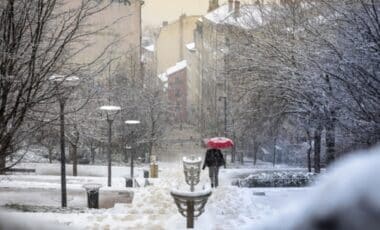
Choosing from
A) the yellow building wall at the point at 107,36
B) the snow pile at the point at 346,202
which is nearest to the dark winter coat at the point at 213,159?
the yellow building wall at the point at 107,36

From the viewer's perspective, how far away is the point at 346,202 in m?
0.60

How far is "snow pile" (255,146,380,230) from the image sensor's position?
0.58m

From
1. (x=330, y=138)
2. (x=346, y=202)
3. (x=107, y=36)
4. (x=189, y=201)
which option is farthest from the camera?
(x=330, y=138)

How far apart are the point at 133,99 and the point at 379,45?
1025 inches

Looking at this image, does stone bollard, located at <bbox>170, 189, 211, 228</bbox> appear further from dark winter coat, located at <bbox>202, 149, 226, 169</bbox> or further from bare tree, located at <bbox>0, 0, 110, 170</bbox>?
dark winter coat, located at <bbox>202, 149, 226, 169</bbox>

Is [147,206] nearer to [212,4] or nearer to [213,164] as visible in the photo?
[213,164]

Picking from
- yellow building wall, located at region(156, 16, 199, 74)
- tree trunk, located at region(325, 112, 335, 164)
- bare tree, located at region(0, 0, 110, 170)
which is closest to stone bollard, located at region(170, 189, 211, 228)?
bare tree, located at region(0, 0, 110, 170)

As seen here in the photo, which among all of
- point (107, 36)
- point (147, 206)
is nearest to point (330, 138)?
point (147, 206)

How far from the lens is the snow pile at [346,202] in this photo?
580 millimetres

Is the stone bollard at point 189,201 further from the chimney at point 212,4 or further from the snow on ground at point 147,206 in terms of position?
the chimney at point 212,4

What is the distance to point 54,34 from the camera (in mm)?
6156

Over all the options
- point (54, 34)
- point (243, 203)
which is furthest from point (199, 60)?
point (54, 34)

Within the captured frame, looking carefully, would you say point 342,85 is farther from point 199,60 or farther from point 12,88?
point 199,60

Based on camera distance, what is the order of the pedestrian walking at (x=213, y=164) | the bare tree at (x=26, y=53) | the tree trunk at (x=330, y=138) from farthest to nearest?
the pedestrian walking at (x=213, y=164)
the tree trunk at (x=330, y=138)
the bare tree at (x=26, y=53)
